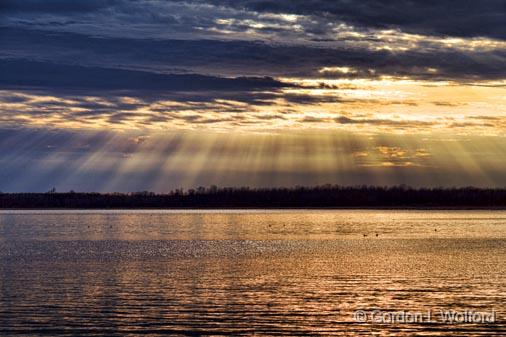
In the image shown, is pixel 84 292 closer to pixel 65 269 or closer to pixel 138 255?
pixel 65 269

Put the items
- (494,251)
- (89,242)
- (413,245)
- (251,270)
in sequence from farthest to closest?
(89,242) < (413,245) < (494,251) < (251,270)

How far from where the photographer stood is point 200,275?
4834 cm

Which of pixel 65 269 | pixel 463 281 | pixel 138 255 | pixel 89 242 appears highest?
pixel 463 281

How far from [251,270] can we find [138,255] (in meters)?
16.7

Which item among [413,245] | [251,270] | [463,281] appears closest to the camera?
[463,281]

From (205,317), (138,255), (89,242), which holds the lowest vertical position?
(89,242)

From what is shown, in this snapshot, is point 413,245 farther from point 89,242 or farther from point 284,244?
point 89,242

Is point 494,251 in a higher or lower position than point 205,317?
lower

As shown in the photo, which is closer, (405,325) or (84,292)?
(405,325)

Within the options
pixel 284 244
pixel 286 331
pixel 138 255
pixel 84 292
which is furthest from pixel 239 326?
pixel 284 244

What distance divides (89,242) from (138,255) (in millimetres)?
23422

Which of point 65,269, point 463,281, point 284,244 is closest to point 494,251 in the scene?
point 284,244

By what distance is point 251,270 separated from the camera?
170ft

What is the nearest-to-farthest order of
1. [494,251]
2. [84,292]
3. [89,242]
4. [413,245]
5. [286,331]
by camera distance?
[286,331]
[84,292]
[494,251]
[413,245]
[89,242]
